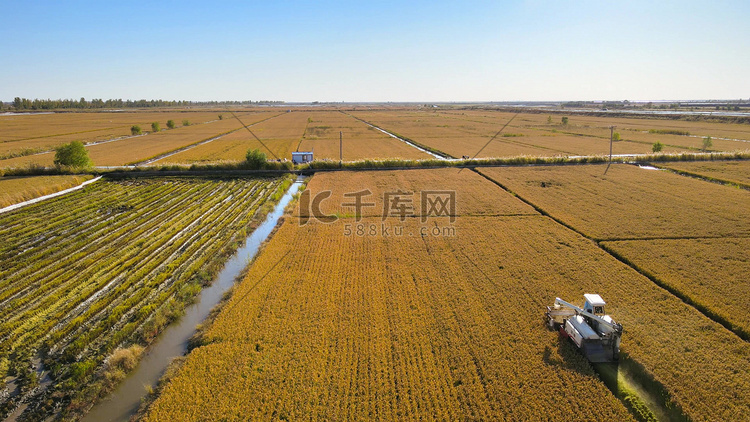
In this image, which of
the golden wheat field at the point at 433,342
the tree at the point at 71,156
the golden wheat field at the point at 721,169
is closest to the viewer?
the golden wheat field at the point at 433,342

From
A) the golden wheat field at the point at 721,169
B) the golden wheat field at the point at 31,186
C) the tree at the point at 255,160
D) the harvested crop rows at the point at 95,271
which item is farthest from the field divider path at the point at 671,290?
the golden wheat field at the point at 31,186

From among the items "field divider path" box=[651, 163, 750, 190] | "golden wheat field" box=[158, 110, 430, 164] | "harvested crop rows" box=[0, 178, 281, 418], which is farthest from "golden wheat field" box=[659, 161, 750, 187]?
"harvested crop rows" box=[0, 178, 281, 418]

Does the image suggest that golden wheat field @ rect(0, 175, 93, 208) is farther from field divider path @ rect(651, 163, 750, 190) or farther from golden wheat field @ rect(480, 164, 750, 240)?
field divider path @ rect(651, 163, 750, 190)

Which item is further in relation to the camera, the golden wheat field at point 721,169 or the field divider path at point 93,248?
the golden wheat field at point 721,169

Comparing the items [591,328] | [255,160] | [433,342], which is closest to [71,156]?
[255,160]

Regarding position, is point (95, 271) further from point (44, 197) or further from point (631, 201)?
point (631, 201)

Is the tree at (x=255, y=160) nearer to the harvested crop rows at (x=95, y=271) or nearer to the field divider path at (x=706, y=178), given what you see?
the harvested crop rows at (x=95, y=271)
